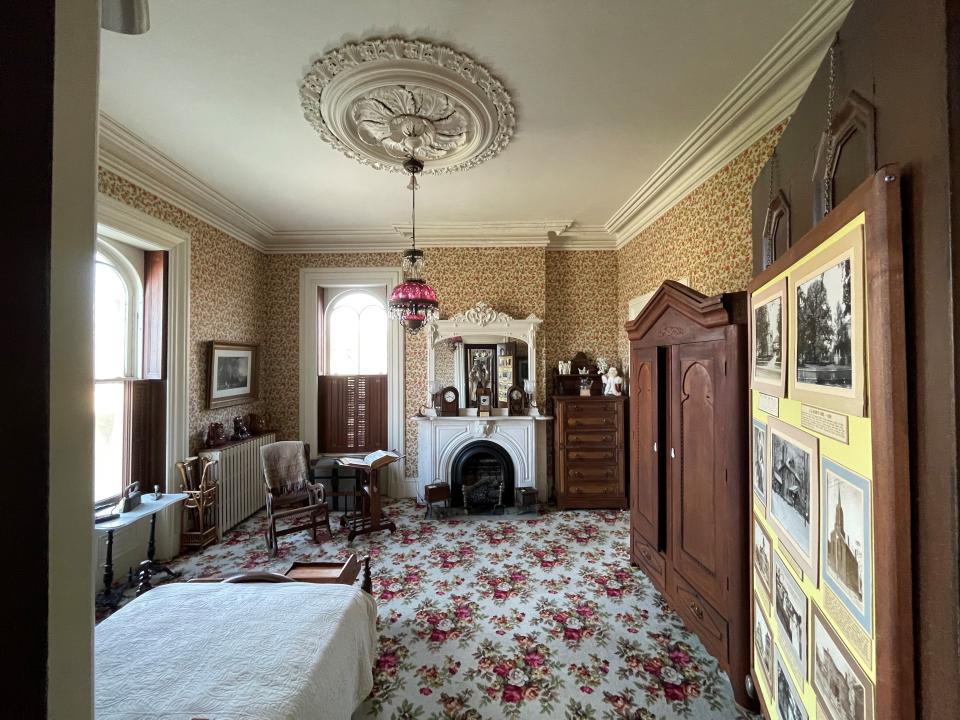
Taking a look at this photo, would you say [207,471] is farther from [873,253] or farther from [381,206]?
[873,253]

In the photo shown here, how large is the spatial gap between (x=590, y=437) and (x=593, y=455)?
0.72ft

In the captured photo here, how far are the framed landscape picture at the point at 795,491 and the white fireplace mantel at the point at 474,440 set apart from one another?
3455 mm

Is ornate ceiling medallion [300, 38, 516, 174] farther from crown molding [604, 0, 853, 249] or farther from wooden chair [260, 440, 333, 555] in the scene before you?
wooden chair [260, 440, 333, 555]

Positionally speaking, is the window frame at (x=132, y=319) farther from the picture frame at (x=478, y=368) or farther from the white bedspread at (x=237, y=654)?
the picture frame at (x=478, y=368)

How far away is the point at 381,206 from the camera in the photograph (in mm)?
4066

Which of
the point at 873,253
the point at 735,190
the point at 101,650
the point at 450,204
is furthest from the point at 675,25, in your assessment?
the point at 101,650

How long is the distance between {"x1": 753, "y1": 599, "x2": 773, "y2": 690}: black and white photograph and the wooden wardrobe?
472 millimetres

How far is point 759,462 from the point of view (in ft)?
4.40

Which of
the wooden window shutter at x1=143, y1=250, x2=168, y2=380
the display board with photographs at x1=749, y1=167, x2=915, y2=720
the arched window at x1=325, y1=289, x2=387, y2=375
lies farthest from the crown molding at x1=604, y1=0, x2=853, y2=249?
the wooden window shutter at x1=143, y1=250, x2=168, y2=380

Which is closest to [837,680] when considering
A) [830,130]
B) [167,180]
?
[830,130]

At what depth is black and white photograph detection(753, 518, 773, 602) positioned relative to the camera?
1.21 meters

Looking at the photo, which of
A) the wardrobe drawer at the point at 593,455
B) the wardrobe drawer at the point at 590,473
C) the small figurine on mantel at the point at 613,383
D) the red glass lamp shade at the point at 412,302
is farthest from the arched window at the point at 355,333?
the small figurine on mantel at the point at 613,383

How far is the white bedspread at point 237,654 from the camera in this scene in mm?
1307

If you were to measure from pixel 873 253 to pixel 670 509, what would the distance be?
7.24 ft
